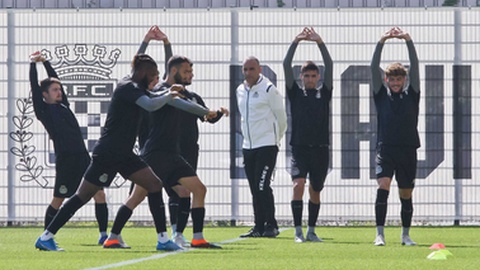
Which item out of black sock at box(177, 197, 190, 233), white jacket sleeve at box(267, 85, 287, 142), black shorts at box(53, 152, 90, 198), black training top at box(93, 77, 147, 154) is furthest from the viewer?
white jacket sleeve at box(267, 85, 287, 142)

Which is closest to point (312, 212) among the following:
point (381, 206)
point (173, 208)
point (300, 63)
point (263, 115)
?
point (263, 115)

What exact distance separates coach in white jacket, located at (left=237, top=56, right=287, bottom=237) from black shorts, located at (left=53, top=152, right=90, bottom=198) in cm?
207

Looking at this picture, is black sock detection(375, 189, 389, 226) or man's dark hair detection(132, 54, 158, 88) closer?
man's dark hair detection(132, 54, 158, 88)

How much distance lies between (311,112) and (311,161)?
1.74 feet

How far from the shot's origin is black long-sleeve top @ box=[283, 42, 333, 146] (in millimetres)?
15016

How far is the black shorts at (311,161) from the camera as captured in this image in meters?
15.0

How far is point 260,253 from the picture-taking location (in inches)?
487

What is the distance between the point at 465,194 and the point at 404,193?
5266 mm

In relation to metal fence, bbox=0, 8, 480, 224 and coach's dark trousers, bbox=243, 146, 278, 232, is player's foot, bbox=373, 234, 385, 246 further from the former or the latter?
metal fence, bbox=0, 8, 480, 224

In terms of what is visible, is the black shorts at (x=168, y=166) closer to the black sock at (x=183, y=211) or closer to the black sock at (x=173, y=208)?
the black sock at (x=183, y=211)

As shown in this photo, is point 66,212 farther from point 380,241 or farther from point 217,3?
point 217,3

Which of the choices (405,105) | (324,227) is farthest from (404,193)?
(324,227)

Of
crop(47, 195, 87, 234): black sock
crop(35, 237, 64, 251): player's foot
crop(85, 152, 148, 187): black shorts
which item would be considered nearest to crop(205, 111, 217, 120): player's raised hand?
crop(85, 152, 148, 187): black shorts

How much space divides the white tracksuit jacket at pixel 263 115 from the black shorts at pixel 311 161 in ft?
2.37
